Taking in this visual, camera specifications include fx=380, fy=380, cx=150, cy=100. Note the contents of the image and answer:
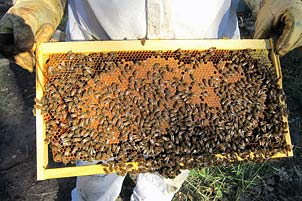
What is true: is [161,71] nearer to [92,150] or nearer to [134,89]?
[134,89]

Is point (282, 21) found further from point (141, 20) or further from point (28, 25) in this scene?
point (28, 25)

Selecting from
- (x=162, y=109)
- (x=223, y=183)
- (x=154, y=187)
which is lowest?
(x=223, y=183)

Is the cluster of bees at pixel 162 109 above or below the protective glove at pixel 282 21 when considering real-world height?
below

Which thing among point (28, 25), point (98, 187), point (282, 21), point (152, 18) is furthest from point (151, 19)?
point (98, 187)

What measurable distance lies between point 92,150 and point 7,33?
127 cm

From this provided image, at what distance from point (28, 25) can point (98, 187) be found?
215 cm

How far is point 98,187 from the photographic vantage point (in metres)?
4.55

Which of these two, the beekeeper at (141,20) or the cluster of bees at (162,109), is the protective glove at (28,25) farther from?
the cluster of bees at (162,109)

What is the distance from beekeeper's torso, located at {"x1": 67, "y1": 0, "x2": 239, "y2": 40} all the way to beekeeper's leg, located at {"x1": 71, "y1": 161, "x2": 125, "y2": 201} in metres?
1.65

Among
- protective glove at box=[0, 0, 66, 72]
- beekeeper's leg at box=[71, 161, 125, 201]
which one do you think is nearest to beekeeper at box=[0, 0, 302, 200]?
protective glove at box=[0, 0, 66, 72]

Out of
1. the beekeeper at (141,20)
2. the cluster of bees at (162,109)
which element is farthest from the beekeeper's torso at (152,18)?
the cluster of bees at (162,109)

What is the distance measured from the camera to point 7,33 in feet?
11.0

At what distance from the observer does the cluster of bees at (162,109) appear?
3.31 meters

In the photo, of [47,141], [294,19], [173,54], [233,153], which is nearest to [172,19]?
[173,54]
